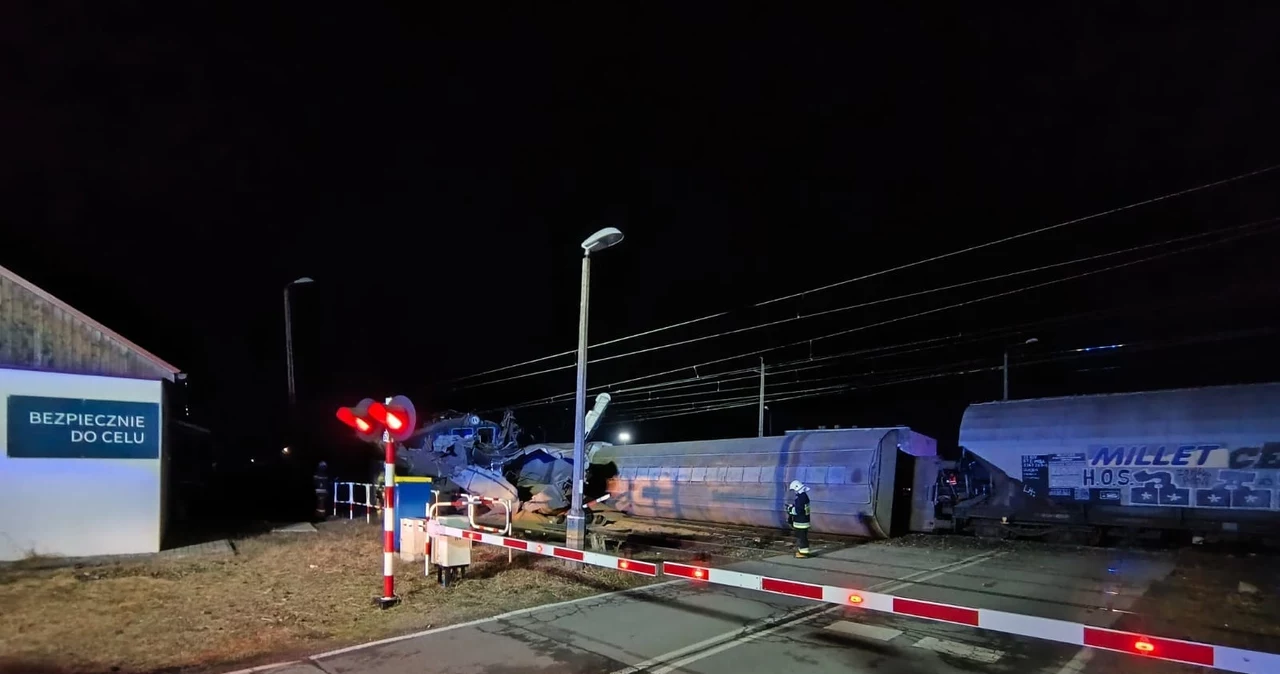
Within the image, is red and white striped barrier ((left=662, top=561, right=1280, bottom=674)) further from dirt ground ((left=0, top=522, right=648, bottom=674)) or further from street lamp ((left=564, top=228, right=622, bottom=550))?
street lamp ((left=564, top=228, right=622, bottom=550))

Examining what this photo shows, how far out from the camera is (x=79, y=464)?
13.1 metres

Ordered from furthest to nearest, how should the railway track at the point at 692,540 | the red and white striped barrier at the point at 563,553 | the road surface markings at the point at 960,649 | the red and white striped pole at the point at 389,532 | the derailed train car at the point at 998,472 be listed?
the derailed train car at the point at 998,472 → the railway track at the point at 692,540 → the red and white striped pole at the point at 389,532 → the red and white striped barrier at the point at 563,553 → the road surface markings at the point at 960,649

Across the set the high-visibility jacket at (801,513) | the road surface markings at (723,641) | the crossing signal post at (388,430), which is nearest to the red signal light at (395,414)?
the crossing signal post at (388,430)

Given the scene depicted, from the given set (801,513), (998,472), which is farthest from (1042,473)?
(801,513)

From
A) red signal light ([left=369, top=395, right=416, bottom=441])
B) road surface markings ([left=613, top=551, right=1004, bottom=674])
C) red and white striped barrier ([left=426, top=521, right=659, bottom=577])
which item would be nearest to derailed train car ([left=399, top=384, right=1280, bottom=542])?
road surface markings ([left=613, top=551, right=1004, bottom=674])

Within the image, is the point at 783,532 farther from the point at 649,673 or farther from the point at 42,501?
the point at 42,501

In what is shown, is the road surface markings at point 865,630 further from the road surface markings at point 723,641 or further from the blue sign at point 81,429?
the blue sign at point 81,429

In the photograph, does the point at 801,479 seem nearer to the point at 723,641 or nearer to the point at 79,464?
the point at 723,641

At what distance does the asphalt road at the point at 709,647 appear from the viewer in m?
6.73

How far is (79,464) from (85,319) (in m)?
2.65

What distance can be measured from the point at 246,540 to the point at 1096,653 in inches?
616

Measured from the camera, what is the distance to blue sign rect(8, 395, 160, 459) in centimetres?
1259

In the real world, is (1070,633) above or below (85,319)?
below

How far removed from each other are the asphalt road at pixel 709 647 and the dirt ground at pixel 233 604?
2.33 feet
